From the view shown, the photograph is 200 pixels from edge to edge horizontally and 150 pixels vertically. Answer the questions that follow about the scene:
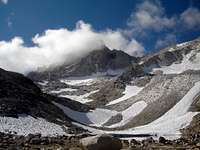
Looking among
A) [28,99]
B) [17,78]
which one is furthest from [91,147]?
[17,78]

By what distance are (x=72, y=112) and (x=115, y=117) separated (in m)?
22.4

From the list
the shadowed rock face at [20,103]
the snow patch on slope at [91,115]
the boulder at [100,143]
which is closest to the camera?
the boulder at [100,143]

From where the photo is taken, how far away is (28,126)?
93.1m

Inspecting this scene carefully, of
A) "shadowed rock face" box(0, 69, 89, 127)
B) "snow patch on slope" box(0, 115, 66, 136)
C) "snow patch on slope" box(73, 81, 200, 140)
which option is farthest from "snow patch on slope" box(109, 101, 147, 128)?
"snow patch on slope" box(0, 115, 66, 136)

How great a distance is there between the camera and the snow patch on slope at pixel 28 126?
8616 cm

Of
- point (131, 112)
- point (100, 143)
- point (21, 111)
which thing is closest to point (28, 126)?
point (21, 111)

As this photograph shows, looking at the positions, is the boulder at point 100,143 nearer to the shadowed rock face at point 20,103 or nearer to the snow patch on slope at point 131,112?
the shadowed rock face at point 20,103

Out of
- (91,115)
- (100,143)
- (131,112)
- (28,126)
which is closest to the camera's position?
(100,143)

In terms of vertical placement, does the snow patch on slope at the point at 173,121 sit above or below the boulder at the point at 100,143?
above

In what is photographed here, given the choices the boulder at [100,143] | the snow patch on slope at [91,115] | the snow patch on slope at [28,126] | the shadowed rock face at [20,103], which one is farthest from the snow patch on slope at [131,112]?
the boulder at [100,143]

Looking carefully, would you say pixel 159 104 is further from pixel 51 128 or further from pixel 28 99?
pixel 51 128

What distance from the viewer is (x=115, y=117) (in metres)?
182

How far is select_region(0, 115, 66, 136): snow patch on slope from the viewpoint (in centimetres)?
8616

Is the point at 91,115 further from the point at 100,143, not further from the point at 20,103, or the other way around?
the point at 100,143
